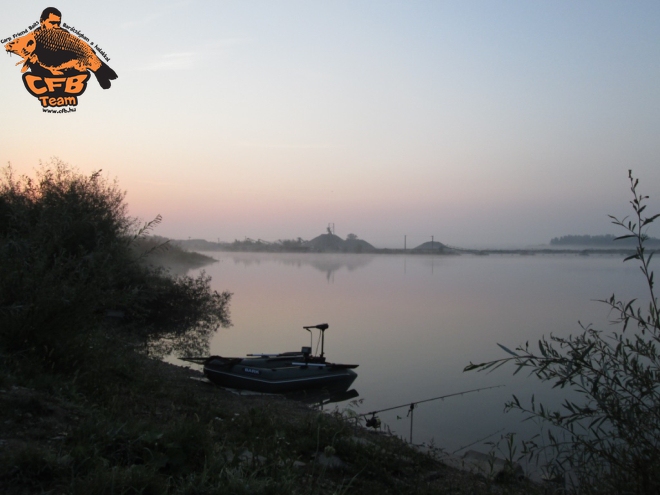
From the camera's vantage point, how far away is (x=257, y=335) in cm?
2056

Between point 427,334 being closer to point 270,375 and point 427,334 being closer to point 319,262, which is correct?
point 270,375

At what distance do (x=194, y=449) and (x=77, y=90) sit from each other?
11453 mm

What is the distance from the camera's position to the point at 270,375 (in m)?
11.8

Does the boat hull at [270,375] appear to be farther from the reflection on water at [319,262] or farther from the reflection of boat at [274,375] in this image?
the reflection on water at [319,262]

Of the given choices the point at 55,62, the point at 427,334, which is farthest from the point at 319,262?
the point at 55,62

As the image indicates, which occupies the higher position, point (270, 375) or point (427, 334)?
point (270, 375)

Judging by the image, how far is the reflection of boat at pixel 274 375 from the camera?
11.8 meters

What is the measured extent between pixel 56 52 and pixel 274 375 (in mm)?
9198

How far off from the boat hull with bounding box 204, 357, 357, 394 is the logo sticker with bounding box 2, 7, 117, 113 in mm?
7063

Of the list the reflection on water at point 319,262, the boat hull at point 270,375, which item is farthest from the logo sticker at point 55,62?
the reflection on water at point 319,262

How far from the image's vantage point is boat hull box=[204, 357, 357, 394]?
11758mm

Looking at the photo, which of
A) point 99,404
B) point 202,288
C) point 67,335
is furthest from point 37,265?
point 202,288

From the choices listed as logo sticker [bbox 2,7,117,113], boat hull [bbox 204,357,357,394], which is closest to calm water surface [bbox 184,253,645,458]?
boat hull [bbox 204,357,357,394]

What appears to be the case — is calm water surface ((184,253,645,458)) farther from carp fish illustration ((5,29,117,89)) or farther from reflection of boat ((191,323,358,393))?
carp fish illustration ((5,29,117,89))
